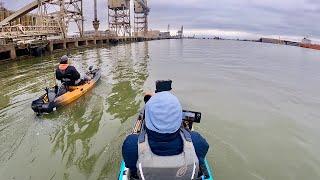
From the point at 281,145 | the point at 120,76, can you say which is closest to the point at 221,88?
the point at 120,76

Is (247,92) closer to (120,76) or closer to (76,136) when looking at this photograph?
(120,76)

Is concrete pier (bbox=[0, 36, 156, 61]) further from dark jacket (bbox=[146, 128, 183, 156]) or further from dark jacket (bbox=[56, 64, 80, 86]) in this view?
dark jacket (bbox=[146, 128, 183, 156])

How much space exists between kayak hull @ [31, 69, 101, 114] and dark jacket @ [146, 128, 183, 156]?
766 centimetres

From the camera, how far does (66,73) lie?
12.1 meters

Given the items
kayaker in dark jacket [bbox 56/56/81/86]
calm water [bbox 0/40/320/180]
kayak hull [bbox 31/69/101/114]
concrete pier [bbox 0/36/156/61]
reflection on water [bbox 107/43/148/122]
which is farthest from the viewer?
concrete pier [bbox 0/36/156/61]

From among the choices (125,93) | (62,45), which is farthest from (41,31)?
(125,93)

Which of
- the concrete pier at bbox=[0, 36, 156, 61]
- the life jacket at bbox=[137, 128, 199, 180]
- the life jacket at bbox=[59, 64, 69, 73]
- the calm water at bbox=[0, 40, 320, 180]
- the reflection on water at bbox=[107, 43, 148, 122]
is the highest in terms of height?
the concrete pier at bbox=[0, 36, 156, 61]

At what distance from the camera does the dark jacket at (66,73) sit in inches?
474

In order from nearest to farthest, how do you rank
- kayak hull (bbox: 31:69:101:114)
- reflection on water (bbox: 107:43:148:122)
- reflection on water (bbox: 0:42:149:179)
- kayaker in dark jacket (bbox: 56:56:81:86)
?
reflection on water (bbox: 0:42:149:179), kayak hull (bbox: 31:69:101:114), reflection on water (bbox: 107:43:148:122), kayaker in dark jacket (bbox: 56:56:81:86)

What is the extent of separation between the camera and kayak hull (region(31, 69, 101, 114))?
10703 millimetres

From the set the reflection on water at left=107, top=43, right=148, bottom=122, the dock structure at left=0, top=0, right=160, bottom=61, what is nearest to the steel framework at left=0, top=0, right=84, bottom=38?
the dock structure at left=0, top=0, right=160, bottom=61

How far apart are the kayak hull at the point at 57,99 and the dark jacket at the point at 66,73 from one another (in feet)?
1.70

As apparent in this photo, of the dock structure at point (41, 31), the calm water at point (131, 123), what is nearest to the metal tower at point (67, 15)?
the dock structure at point (41, 31)

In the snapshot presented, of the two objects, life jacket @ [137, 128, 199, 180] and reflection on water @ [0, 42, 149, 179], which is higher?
life jacket @ [137, 128, 199, 180]
